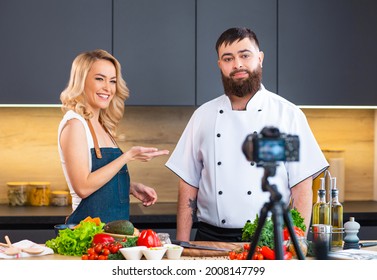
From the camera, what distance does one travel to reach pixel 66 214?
13.6 ft

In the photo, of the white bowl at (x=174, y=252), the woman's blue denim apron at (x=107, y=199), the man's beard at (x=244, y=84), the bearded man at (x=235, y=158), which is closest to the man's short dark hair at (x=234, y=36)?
the bearded man at (x=235, y=158)

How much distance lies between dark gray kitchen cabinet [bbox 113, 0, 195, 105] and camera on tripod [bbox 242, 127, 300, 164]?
3.01 metres

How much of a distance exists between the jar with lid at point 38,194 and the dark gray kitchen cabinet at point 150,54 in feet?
2.49

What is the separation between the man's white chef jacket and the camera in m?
3.23

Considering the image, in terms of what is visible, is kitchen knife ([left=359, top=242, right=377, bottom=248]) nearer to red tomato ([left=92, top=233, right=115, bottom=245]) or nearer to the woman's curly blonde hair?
red tomato ([left=92, top=233, right=115, bottom=245])

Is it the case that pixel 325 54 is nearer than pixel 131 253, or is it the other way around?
pixel 131 253

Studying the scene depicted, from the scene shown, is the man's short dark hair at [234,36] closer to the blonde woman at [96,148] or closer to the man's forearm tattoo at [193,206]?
the blonde woman at [96,148]

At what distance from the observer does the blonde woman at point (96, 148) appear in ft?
10.1

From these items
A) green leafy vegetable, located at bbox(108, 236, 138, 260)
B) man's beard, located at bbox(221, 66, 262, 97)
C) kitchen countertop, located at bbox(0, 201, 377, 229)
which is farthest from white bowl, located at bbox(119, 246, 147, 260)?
kitchen countertop, located at bbox(0, 201, 377, 229)

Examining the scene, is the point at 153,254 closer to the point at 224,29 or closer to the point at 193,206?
the point at 193,206

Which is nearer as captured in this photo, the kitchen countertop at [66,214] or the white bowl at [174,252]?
the white bowl at [174,252]

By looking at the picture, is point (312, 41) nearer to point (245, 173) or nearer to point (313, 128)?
point (313, 128)

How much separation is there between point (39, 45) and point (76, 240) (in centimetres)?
209

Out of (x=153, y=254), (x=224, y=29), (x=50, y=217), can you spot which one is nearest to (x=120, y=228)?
(x=153, y=254)
